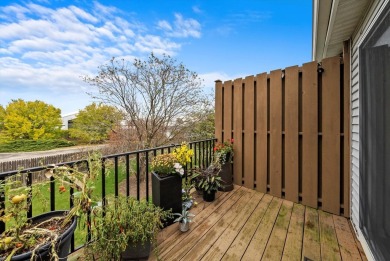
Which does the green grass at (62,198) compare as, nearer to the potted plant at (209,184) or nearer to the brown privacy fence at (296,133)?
the potted plant at (209,184)

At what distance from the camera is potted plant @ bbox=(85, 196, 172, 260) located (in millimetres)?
1316

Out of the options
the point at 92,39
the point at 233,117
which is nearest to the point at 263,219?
the point at 233,117

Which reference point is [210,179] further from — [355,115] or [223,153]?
[355,115]

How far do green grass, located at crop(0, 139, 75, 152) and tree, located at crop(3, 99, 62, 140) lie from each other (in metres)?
0.55

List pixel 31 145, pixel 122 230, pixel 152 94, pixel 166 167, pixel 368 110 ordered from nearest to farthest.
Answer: pixel 122 230, pixel 368 110, pixel 166 167, pixel 152 94, pixel 31 145

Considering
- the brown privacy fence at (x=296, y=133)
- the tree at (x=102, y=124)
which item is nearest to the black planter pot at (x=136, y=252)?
the brown privacy fence at (x=296, y=133)

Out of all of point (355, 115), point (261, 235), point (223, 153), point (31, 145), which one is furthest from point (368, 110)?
point (31, 145)

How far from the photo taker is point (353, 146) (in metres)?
2.01

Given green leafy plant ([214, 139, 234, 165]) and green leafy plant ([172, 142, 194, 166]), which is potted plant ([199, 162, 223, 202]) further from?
green leafy plant ([172, 142, 194, 166])

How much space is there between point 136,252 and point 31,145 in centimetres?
1937

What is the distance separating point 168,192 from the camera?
1.99 metres

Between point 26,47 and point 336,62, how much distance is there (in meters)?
7.22

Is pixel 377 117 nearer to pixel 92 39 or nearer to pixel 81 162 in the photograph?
pixel 81 162

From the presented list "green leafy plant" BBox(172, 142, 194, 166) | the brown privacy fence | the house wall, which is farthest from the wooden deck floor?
"green leafy plant" BBox(172, 142, 194, 166)
